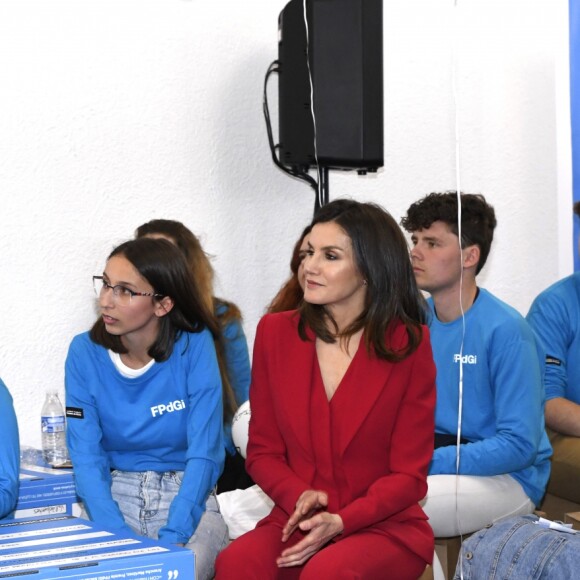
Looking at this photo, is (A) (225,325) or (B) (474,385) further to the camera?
(A) (225,325)

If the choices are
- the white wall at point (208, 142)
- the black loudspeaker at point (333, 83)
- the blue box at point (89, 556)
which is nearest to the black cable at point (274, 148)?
the white wall at point (208, 142)

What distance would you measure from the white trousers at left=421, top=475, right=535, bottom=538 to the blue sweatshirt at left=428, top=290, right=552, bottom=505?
36 mm

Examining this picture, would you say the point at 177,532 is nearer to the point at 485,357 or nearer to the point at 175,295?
the point at 175,295

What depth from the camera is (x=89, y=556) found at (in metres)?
1.51

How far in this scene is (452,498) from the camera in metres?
2.63

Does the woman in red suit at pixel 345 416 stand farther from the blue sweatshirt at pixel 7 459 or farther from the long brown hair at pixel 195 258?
the long brown hair at pixel 195 258

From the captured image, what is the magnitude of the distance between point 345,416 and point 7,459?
754 millimetres

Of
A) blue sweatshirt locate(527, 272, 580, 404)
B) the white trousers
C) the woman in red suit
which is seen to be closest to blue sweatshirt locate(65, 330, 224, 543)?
the woman in red suit

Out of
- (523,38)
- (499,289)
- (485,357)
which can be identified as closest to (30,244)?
(485,357)

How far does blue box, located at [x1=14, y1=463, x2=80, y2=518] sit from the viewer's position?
9.08ft

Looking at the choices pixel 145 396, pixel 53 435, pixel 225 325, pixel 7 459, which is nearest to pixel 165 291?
pixel 145 396

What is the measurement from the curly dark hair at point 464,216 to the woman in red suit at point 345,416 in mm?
859

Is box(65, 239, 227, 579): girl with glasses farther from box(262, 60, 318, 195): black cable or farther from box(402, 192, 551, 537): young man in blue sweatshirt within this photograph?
box(262, 60, 318, 195): black cable

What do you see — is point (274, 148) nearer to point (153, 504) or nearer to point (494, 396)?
point (494, 396)
